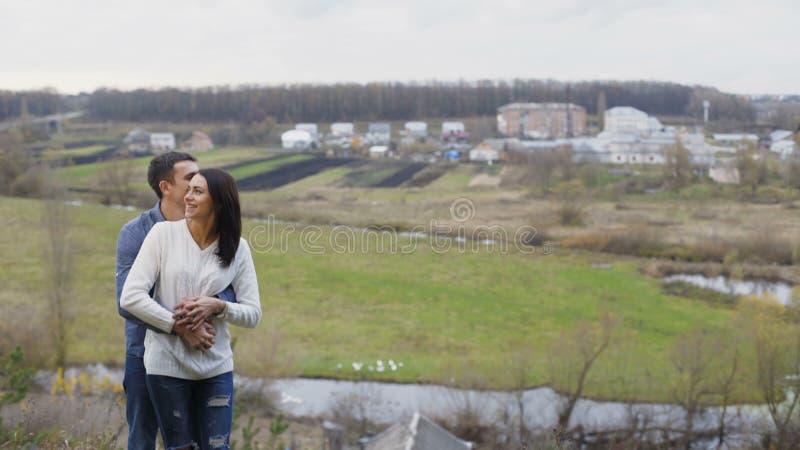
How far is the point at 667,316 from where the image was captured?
1892cm

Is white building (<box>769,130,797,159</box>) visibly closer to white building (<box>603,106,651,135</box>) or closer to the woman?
white building (<box>603,106,651,135</box>)

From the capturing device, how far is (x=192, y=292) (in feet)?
9.01

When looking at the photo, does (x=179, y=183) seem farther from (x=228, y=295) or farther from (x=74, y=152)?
(x=74, y=152)

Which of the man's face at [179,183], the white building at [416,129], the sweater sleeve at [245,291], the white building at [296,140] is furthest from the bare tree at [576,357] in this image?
the white building at [416,129]

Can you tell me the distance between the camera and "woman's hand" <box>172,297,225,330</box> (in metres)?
2.62

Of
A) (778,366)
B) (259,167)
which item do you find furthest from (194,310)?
(259,167)

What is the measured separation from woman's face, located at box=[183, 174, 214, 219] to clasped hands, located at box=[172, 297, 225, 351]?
1.03 feet

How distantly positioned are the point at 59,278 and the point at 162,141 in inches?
1408

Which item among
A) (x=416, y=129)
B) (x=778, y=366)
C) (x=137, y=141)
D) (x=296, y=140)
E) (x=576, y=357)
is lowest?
(x=576, y=357)

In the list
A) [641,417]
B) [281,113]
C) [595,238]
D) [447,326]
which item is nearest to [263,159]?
[281,113]

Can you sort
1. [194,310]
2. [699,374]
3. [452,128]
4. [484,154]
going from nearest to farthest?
1. [194,310]
2. [699,374]
3. [484,154]
4. [452,128]

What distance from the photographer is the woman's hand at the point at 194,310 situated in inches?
103

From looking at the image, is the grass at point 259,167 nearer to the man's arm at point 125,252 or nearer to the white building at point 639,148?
the white building at point 639,148

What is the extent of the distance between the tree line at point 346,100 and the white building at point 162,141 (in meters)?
8.67
